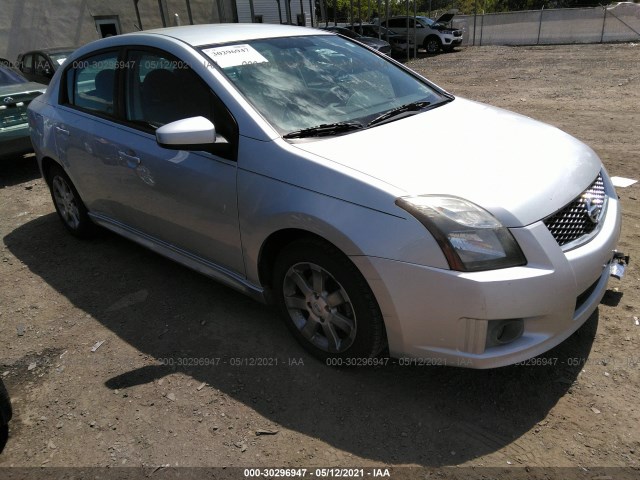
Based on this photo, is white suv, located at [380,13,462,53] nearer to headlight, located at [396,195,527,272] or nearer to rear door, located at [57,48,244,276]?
rear door, located at [57,48,244,276]

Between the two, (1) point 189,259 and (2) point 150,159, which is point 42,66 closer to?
(2) point 150,159

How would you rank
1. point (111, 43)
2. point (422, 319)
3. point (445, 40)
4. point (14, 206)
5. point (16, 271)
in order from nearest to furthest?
point (422, 319) → point (111, 43) → point (16, 271) → point (14, 206) → point (445, 40)

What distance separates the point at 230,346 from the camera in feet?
10.5

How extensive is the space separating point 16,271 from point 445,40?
67.7 feet

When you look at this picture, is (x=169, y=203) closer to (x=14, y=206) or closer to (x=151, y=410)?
(x=151, y=410)

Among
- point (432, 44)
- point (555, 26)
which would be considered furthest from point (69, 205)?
point (555, 26)

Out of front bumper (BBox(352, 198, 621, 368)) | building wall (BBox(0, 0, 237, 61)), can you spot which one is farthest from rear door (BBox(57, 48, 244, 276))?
building wall (BBox(0, 0, 237, 61))

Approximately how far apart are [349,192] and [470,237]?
58 cm

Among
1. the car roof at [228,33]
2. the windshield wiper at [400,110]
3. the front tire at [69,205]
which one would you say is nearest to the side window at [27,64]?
the front tire at [69,205]

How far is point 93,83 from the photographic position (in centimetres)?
412

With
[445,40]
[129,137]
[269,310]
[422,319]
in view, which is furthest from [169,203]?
[445,40]

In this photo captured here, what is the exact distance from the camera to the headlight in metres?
2.25

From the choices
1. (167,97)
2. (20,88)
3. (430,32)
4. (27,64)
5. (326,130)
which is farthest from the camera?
(430,32)

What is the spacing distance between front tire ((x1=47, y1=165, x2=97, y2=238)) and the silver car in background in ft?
2.02
